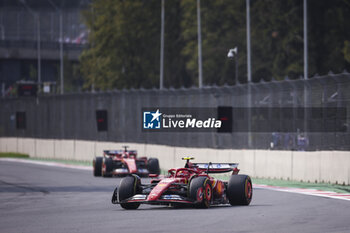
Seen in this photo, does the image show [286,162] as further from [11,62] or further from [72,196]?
[11,62]

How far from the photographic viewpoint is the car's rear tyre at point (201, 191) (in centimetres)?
1608

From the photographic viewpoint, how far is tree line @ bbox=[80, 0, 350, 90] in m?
66.9

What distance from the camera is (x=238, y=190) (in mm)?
17172

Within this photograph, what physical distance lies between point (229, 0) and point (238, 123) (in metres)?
43.9

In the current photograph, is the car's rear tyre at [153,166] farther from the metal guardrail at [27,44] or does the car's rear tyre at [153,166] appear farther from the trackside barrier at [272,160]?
the metal guardrail at [27,44]

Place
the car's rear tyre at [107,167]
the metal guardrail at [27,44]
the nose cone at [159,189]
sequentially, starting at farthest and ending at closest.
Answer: the metal guardrail at [27,44], the car's rear tyre at [107,167], the nose cone at [159,189]

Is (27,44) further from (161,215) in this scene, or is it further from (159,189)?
(161,215)

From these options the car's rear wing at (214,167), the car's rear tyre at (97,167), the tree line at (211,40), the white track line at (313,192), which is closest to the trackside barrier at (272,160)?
the white track line at (313,192)

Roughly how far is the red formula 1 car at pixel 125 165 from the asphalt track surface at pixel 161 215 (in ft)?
23.6

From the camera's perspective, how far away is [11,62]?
99.9m

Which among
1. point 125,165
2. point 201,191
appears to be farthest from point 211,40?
point 201,191

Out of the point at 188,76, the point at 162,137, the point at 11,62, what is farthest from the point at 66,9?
the point at 162,137

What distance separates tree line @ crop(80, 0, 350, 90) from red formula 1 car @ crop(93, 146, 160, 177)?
35.3 m

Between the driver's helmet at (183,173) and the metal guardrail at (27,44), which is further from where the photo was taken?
the metal guardrail at (27,44)
